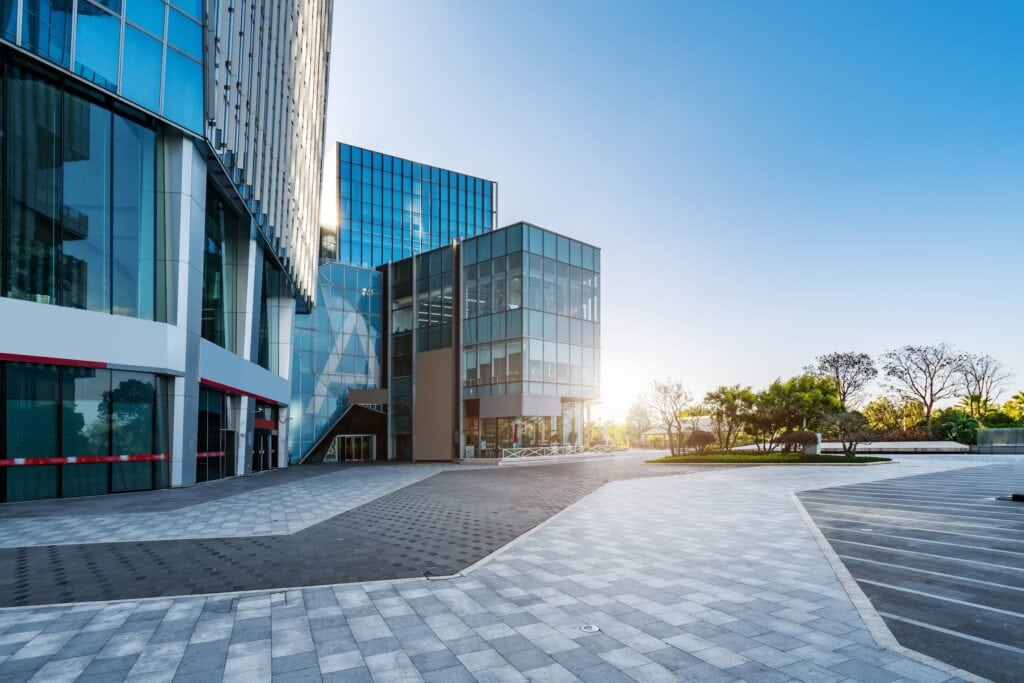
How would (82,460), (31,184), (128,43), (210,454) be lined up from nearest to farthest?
(31,184) < (82,460) < (128,43) < (210,454)

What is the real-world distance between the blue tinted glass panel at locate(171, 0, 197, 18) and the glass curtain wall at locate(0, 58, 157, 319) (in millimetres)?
4629

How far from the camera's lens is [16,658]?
18.1ft

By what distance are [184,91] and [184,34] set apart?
2.04 meters

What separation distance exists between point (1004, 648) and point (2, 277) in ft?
78.3

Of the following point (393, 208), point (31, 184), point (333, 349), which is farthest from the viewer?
point (393, 208)

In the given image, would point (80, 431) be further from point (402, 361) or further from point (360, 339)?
point (360, 339)

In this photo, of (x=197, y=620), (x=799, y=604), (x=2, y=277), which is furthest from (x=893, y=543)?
(x=2, y=277)

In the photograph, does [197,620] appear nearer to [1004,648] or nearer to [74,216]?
[1004,648]

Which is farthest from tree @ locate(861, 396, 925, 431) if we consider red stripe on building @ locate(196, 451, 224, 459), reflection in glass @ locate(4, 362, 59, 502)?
reflection in glass @ locate(4, 362, 59, 502)

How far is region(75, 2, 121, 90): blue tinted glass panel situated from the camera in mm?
18438

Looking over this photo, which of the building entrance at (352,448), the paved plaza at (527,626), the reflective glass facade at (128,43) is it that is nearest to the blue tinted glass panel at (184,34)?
the reflective glass facade at (128,43)

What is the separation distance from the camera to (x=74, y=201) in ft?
63.0

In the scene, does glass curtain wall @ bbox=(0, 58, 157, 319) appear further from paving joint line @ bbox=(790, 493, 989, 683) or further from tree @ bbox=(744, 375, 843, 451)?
tree @ bbox=(744, 375, 843, 451)

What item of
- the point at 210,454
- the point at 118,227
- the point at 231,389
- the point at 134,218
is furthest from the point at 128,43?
the point at 210,454
